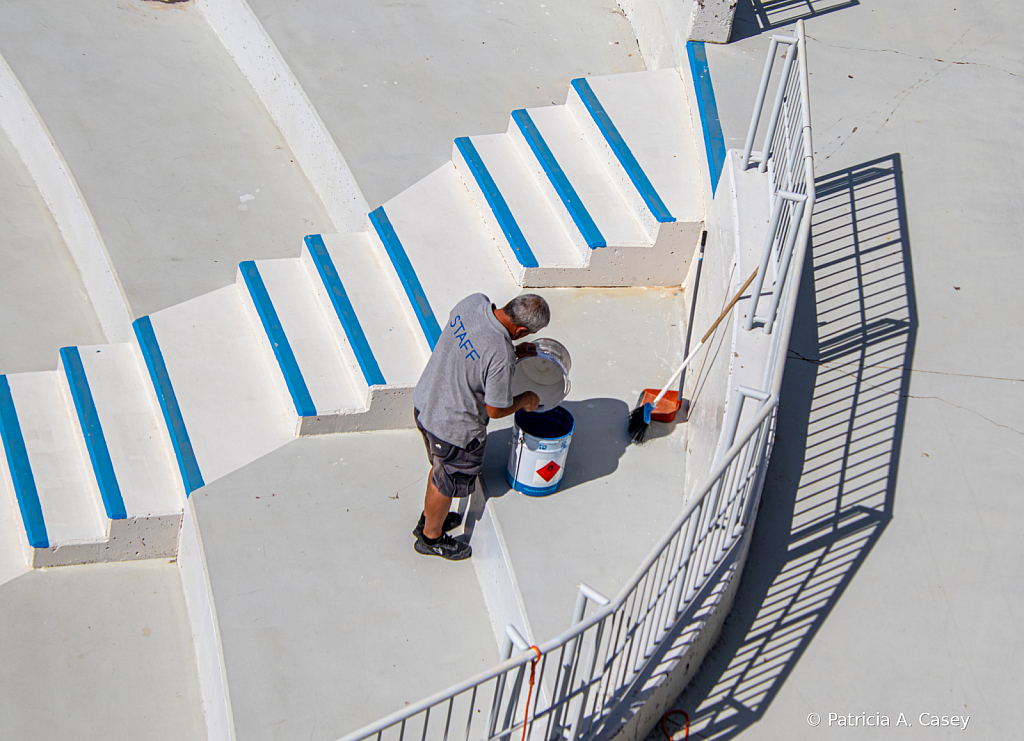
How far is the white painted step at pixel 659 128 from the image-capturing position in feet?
20.2

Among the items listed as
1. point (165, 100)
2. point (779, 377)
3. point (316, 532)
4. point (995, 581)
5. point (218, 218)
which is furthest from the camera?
point (165, 100)

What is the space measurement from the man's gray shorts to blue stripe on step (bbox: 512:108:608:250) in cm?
184

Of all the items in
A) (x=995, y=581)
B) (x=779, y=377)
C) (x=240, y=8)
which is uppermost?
(x=240, y=8)

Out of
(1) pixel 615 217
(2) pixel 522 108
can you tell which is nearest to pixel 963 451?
(1) pixel 615 217

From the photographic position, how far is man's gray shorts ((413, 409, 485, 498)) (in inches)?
182

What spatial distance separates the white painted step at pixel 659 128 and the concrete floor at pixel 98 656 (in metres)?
3.76

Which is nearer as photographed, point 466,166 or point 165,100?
point 466,166

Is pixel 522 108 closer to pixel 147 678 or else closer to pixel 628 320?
pixel 628 320

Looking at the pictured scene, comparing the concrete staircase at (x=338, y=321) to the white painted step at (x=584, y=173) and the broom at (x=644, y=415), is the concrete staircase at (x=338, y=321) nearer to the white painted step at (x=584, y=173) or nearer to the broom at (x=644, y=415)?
the white painted step at (x=584, y=173)

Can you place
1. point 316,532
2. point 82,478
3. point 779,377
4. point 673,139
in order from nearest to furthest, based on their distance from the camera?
point 779,377
point 316,532
point 82,478
point 673,139

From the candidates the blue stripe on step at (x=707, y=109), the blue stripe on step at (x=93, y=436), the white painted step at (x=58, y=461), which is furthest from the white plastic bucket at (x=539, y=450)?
the white painted step at (x=58, y=461)

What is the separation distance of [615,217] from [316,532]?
2718mm

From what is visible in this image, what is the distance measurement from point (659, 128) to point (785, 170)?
162 centimetres

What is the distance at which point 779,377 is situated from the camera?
422 centimetres
